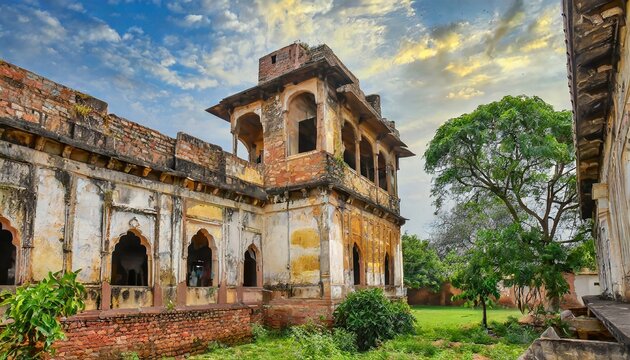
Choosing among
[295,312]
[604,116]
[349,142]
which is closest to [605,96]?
[604,116]

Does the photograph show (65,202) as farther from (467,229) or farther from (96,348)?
(467,229)

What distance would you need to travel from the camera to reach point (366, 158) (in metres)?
19.9

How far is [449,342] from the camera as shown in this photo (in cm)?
1238

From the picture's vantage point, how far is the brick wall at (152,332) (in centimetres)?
848

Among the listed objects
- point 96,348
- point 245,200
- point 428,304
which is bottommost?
point 428,304

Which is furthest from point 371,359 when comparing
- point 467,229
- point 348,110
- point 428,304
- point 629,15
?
point 467,229

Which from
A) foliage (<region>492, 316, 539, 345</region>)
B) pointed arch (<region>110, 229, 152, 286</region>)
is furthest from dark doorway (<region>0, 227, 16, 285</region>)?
foliage (<region>492, 316, 539, 345</region>)

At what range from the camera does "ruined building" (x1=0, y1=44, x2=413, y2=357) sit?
8.55 metres

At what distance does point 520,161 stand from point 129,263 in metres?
14.7

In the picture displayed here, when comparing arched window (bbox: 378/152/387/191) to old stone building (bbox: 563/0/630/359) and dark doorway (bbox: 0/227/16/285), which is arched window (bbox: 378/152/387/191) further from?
dark doorway (bbox: 0/227/16/285)

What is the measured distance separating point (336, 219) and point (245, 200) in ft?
9.29

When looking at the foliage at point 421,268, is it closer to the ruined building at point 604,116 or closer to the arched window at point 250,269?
the arched window at point 250,269

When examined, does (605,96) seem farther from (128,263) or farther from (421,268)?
(421,268)

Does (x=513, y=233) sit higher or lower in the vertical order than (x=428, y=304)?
higher
